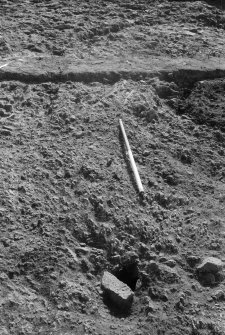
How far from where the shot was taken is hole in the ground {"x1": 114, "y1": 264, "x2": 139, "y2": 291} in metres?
4.46

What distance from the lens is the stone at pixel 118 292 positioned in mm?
4234

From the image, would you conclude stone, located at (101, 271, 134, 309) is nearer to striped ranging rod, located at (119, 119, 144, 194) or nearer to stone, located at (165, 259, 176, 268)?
stone, located at (165, 259, 176, 268)

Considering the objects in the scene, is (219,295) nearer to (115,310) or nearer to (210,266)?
(210,266)

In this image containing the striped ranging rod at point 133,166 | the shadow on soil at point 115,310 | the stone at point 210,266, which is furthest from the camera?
the striped ranging rod at point 133,166

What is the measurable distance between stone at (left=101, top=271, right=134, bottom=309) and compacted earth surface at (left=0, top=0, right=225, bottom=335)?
2 centimetres

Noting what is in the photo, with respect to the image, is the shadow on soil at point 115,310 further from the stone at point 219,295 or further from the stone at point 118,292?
the stone at point 219,295

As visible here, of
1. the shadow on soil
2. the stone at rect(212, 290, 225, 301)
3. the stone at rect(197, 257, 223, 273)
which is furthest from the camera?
the stone at rect(197, 257, 223, 273)

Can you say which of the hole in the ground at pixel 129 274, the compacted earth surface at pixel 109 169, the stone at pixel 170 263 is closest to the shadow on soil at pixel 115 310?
the compacted earth surface at pixel 109 169

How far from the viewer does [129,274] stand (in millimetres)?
4496

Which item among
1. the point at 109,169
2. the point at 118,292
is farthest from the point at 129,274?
the point at 109,169

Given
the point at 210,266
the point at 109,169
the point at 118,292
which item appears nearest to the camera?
the point at 118,292

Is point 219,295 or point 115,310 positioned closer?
point 115,310

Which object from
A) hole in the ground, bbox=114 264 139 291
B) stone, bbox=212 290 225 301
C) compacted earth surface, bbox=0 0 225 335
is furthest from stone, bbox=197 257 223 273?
hole in the ground, bbox=114 264 139 291

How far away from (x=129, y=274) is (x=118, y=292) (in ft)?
0.91
